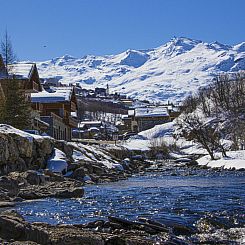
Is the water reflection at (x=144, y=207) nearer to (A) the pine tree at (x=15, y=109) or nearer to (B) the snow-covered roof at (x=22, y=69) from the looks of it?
(A) the pine tree at (x=15, y=109)

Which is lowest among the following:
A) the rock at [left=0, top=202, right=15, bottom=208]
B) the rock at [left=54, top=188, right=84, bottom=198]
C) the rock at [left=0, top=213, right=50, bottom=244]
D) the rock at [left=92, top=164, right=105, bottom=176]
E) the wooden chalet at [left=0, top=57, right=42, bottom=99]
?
the rock at [left=92, top=164, right=105, bottom=176]

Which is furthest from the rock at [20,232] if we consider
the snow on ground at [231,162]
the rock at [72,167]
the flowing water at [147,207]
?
the snow on ground at [231,162]

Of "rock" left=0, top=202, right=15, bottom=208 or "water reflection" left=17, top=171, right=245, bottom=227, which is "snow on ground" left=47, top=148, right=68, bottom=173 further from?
"rock" left=0, top=202, right=15, bottom=208

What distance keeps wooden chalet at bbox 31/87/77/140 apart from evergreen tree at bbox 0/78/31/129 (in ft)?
50.1

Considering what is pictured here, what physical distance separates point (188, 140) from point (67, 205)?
254 ft

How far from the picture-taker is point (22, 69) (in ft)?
186

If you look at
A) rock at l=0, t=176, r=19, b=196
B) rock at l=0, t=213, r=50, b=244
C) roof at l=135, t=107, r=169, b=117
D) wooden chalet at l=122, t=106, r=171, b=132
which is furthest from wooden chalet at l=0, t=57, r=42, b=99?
roof at l=135, t=107, r=169, b=117

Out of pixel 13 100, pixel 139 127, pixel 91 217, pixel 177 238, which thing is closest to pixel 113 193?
pixel 91 217

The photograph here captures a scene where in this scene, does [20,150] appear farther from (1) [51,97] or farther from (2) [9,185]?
(1) [51,97]

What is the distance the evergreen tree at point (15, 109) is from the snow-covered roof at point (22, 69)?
9913 mm

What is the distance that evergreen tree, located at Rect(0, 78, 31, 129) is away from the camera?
4069 cm

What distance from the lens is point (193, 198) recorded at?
74.0 feet

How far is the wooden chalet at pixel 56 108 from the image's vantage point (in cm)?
5906

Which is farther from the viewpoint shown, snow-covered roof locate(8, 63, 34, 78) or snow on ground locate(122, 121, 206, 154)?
snow on ground locate(122, 121, 206, 154)
